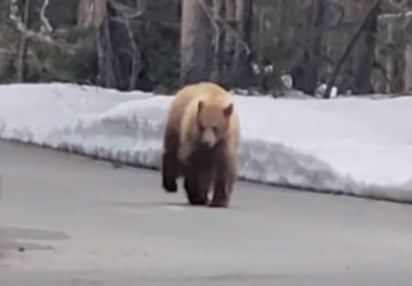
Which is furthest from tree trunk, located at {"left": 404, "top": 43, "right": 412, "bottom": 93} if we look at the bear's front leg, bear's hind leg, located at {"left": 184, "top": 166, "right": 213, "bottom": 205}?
the bear's front leg

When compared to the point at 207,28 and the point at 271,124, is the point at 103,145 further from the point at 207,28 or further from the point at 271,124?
the point at 207,28

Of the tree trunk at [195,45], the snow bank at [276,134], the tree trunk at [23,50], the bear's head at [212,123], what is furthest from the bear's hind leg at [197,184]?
the tree trunk at [23,50]

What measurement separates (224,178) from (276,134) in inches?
190

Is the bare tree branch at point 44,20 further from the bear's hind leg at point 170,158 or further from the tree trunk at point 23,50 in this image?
the bear's hind leg at point 170,158

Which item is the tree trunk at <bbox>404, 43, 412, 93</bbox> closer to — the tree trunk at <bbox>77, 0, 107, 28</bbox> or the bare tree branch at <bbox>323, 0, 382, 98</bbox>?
the bare tree branch at <bbox>323, 0, 382, 98</bbox>

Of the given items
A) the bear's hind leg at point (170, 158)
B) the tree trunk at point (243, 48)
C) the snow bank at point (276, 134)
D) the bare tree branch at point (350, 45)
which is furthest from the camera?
the tree trunk at point (243, 48)

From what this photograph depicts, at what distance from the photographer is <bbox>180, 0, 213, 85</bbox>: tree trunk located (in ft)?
94.9

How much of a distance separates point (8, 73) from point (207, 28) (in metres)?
10.4

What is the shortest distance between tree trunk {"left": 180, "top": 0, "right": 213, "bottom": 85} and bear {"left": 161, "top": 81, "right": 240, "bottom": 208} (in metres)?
13.4

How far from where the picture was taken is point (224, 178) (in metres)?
14.8

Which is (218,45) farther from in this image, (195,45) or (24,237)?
(24,237)

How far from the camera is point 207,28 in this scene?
30.2m

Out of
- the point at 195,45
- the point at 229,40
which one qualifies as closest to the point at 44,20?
the point at 229,40

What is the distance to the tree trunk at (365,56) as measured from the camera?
33.4 m
